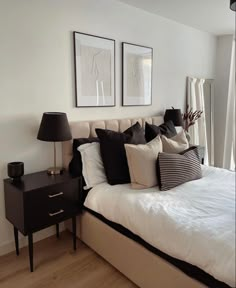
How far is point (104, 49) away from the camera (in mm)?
2453

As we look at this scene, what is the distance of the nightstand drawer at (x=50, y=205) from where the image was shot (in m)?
1.75

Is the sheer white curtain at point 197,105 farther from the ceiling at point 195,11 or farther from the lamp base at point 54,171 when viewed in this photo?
the lamp base at point 54,171

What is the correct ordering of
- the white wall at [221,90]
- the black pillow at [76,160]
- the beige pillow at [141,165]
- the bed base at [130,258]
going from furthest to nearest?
the white wall at [221,90]
the black pillow at [76,160]
the beige pillow at [141,165]
the bed base at [130,258]

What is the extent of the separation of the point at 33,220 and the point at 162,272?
37.2 inches

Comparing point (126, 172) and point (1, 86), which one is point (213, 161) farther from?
point (1, 86)

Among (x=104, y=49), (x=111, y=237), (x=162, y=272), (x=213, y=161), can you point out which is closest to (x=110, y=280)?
(x=111, y=237)

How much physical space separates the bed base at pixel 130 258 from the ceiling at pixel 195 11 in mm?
2212

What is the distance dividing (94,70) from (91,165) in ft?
3.14

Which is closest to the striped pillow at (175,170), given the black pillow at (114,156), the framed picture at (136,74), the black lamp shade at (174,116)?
the black pillow at (114,156)

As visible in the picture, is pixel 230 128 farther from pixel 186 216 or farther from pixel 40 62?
pixel 40 62

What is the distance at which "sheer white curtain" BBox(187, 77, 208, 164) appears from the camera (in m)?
3.59

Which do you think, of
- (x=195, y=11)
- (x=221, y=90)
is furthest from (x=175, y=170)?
(x=221, y=90)

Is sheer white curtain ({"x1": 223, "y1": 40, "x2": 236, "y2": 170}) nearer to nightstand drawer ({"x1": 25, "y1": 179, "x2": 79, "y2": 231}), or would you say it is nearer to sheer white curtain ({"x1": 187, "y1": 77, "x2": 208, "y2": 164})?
sheer white curtain ({"x1": 187, "y1": 77, "x2": 208, "y2": 164})

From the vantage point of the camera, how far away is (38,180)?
76.0 inches
